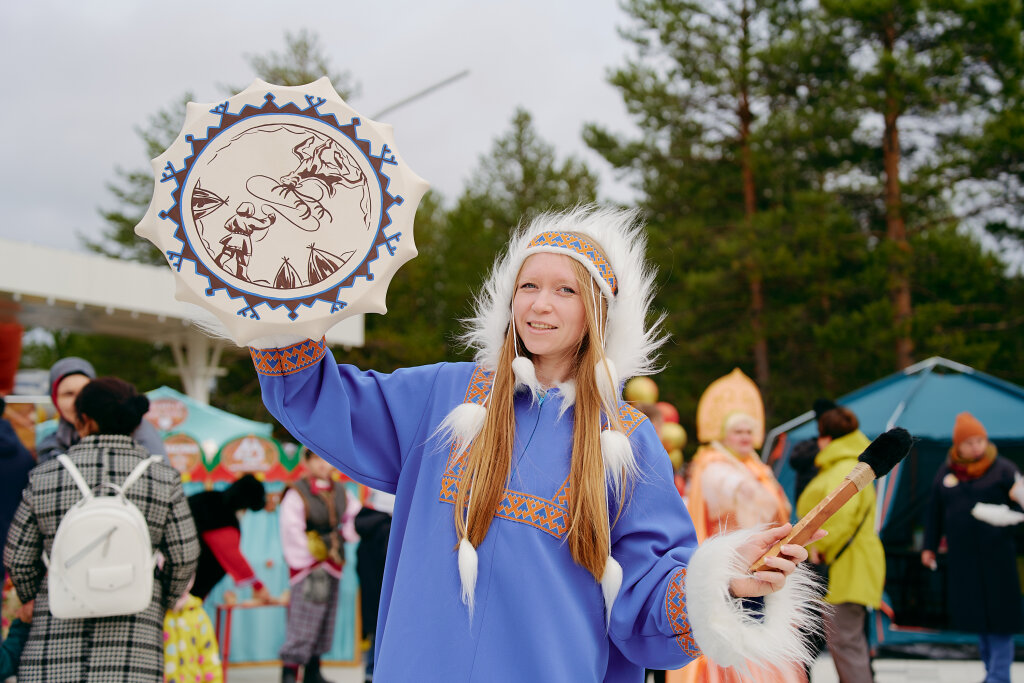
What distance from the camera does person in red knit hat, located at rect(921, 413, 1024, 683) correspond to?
643cm

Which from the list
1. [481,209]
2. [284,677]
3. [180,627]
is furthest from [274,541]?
[481,209]

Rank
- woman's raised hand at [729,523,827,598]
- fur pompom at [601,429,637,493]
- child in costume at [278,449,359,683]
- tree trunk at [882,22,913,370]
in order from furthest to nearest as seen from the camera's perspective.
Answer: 1. tree trunk at [882,22,913,370]
2. child in costume at [278,449,359,683]
3. fur pompom at [601,429,637,493]
4. woman's raised hand at [729,523,827,598]

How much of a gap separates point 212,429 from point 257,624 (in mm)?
2349

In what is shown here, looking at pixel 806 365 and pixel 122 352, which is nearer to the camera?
pixel 806 365

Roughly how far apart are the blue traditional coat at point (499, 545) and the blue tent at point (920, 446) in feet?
22.8

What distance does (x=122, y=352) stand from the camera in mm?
30047

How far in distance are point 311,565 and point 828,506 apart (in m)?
5.70

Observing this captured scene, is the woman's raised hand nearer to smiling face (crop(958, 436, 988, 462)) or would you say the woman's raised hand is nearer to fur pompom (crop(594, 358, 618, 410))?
fur pompom (crop(594, 358, 618, 410))

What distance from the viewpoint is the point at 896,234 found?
16.6 m

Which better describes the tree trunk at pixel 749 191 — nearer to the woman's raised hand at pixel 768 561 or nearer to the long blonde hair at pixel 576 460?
the long blonde hair at pixel 576 460

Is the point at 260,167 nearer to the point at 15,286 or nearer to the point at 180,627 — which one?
the point at 180,627

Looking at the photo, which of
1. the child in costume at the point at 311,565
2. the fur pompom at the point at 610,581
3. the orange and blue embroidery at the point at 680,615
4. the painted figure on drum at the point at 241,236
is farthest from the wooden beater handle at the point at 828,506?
the child in costume at the point at 311,565

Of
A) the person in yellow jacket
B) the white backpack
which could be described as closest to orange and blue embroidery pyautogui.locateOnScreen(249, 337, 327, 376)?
the white backpack

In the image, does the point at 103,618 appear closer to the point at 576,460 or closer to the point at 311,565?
the point at 576,460
